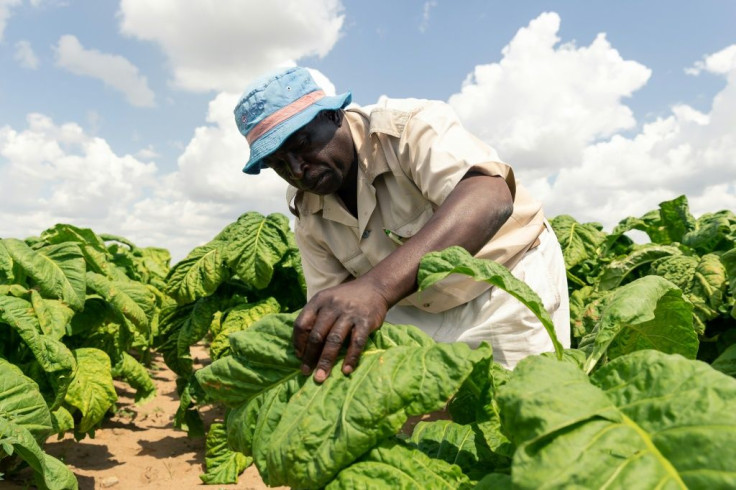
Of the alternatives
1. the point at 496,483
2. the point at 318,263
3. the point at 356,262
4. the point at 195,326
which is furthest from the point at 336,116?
the point at 195,326

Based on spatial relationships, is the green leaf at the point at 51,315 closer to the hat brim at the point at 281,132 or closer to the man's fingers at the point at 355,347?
the hat brim at the point at 281,132

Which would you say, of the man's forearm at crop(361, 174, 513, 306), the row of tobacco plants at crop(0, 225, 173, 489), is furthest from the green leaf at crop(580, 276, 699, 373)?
the row of tobacco plants at crop(0, 225, 173, 489)

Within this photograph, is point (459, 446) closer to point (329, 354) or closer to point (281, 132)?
point (329, 354)

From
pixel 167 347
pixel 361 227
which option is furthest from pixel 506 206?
pixel 167 347

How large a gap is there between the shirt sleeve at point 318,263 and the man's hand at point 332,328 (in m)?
1.26

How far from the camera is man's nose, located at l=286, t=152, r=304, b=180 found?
225cm

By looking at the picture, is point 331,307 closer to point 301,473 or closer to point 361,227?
point 301,473

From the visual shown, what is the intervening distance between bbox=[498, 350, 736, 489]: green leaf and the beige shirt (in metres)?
1.11

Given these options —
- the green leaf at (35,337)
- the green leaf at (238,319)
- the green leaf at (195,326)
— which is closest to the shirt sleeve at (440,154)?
the green leaf at (35,337)

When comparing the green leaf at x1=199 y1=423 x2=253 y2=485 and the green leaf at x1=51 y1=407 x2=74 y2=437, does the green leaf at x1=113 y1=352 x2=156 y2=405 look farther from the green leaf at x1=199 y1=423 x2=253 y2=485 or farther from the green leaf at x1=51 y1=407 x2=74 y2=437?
the green leaf at x1=51 y1=407 x2=74 y2=437

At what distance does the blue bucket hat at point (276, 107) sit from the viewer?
2.20 meters

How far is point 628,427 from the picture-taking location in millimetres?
1025

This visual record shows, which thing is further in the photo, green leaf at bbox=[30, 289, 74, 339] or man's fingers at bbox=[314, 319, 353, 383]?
green leaf at bbox=[30, 289, 74, 339]

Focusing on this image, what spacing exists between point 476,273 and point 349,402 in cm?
39
